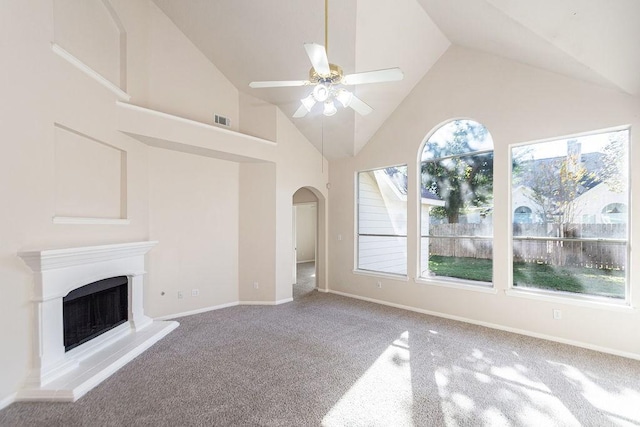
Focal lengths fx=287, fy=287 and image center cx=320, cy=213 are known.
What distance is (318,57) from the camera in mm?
2197

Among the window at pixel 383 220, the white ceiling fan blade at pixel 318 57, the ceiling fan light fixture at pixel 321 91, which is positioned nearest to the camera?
the white ceiling fan blade at pixel 318 57

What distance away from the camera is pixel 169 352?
10.8 ft

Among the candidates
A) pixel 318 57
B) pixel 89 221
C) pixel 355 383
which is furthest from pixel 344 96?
pixel 89 221

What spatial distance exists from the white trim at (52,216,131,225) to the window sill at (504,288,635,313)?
521 centimetres

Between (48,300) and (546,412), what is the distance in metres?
4.36

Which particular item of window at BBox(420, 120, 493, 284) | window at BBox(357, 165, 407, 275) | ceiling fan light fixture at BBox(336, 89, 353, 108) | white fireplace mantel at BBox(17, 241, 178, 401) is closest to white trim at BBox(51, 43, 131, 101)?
white fireplace mantel at BBox(17, 241, 178, 401)

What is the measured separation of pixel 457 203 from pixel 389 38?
8.65 ft

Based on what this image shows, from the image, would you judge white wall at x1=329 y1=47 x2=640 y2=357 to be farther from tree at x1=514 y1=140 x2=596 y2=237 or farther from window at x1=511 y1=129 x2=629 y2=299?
tree at x1=514 y1=140 x2=596 y2=237

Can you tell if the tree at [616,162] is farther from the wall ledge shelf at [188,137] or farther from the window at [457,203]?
the wall ledge shelf at [188,137]

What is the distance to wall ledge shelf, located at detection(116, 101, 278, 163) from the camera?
3.71 metres

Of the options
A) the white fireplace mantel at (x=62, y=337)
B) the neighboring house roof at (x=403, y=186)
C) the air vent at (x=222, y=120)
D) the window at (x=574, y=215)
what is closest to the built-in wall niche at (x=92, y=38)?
the air vent at (x=222, y=120)

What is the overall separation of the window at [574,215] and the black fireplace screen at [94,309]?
530cm

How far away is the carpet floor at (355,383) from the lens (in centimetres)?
221

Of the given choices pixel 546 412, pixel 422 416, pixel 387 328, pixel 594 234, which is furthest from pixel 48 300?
pixel 594 234
